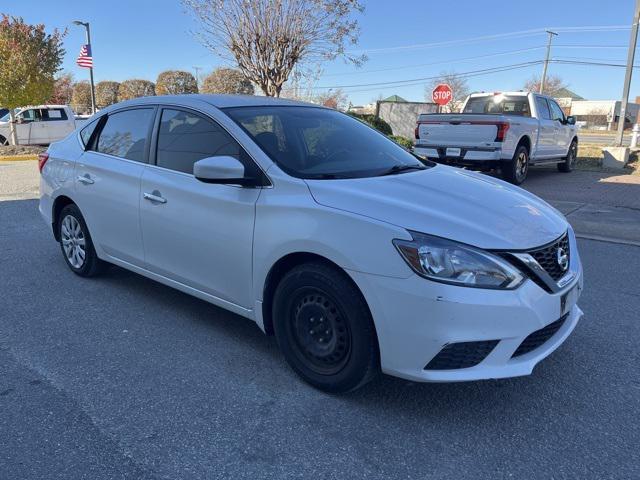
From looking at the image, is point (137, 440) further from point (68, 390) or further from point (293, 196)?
point (293, 196)

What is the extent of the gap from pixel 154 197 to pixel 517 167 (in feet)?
27.9

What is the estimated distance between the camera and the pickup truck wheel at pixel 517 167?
10320 millimetres

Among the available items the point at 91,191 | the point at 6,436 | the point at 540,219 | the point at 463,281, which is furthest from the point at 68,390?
the point at 540,219

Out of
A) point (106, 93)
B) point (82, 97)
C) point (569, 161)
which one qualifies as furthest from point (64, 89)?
point (569, 161)

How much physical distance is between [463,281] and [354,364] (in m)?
0.74

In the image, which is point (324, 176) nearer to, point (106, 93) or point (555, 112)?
point (555, 112)

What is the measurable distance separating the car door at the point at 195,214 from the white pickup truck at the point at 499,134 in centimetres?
649

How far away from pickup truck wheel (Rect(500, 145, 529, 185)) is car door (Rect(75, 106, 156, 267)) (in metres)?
7.87

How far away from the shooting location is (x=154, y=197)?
3842mm

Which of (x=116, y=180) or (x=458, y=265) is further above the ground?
(x=116, y=180)

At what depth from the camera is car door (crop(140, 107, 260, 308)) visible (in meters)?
3.31

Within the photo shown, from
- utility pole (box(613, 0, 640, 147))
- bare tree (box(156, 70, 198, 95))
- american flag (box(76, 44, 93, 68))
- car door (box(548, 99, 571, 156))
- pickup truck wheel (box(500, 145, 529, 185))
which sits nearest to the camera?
pickup truck wheel (box(500, 145, 529, 185))

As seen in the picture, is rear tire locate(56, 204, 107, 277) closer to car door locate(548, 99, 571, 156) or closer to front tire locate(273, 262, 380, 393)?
front tire locate(273, 262, 380, 393)

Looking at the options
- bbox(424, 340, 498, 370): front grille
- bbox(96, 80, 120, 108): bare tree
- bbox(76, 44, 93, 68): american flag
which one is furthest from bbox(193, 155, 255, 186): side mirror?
bbox(96, 80, 120, 108): bare tree
